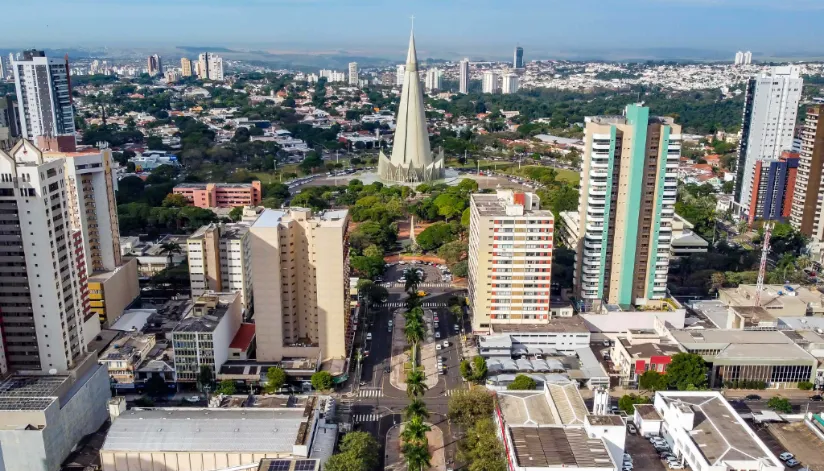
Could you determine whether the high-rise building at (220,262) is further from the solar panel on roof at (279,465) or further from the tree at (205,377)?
the solar panel on roof at (279,465)

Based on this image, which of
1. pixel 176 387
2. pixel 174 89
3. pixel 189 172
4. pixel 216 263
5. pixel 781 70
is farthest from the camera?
pixel 174 89

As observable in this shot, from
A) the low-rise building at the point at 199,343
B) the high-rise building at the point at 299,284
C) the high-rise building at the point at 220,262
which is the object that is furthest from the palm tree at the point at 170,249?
the high-rise building at the point at 299,284

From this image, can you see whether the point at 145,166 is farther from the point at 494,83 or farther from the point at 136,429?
the point at 494,83

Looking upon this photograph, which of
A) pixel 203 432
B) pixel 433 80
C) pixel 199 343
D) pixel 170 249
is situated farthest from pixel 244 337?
pixel 433 80

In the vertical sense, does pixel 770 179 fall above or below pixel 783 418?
above

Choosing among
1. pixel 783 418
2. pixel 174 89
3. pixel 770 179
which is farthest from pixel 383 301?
pixel 174 89

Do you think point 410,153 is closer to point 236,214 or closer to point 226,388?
point 236,214

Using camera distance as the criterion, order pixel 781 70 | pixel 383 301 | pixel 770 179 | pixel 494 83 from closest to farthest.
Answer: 1. pixel 383 301
2. pixel 770 179
3. pixel 781 70
4. pixel 494 83
